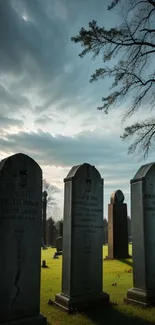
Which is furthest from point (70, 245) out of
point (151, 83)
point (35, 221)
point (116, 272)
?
point (151, 83)

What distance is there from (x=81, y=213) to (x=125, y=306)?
2206 millimetres

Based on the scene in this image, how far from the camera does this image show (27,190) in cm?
543

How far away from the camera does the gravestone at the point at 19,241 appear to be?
16.3 ft

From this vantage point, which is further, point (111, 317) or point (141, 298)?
point (141, 298)

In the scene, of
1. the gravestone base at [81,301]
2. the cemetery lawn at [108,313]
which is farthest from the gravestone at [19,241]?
the gravestone base at [81,301]

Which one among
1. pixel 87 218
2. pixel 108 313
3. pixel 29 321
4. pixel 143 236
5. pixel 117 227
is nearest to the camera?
pixel 29 321

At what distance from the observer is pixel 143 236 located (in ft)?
22.9

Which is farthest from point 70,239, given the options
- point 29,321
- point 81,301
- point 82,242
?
point 29,321

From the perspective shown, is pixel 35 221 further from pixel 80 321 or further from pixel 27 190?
pixel 80 321

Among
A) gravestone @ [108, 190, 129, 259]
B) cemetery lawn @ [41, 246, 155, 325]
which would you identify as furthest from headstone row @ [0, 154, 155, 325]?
gravestone @ [108, 190, 129, 259]

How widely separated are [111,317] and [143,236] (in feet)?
6.27

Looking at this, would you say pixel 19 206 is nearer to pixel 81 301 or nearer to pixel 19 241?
pixel 19 241

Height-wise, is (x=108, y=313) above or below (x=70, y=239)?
below

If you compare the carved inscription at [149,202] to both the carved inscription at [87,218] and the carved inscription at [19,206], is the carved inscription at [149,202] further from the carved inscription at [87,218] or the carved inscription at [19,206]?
the carved inscription at [19,206]
